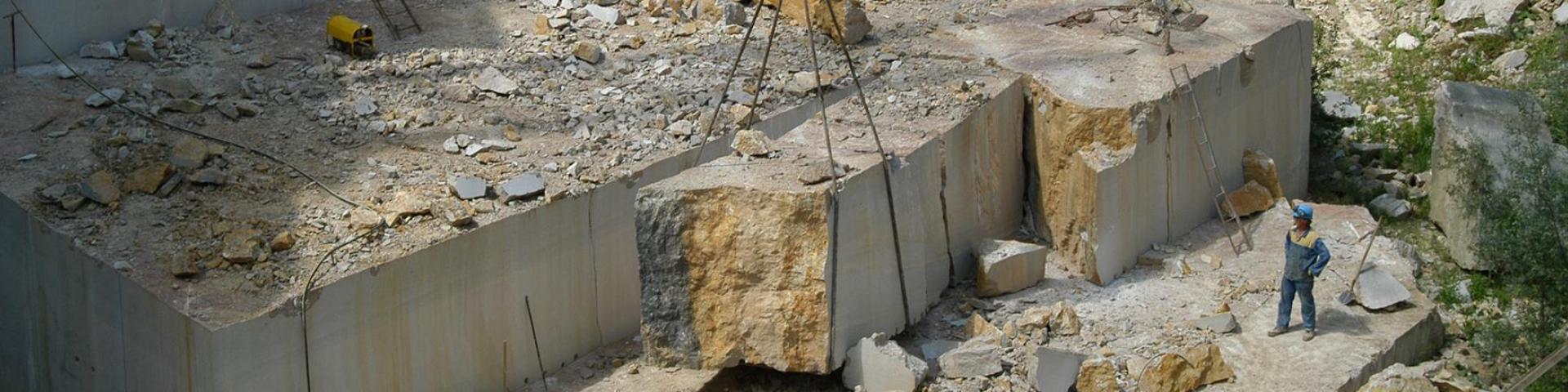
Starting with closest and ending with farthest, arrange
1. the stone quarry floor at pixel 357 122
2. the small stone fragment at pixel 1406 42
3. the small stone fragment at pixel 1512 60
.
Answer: the stone quarry floor at pixel 357 122, the small stone fragment at pixel 1512 60, the small stone fragment at pixel 1406 42

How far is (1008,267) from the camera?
450 inches

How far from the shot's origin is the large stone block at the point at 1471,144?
12.2 m

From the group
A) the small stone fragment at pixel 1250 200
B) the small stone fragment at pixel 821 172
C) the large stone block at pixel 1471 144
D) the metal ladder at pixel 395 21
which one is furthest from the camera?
the metal ladder at pixel 395 21

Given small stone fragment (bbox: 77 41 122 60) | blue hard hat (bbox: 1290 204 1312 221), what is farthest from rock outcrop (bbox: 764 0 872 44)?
small stone fragment (bbox: 77 41 122 60)

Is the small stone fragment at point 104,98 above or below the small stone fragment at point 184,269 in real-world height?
above

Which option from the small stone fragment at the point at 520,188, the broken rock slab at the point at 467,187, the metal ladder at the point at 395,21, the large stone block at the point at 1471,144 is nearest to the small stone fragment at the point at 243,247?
the broken rock slab at the point at 467,187

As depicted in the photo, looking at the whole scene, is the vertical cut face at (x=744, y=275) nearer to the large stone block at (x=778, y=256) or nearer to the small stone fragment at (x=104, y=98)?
the large stone block at (x=778, y=256)

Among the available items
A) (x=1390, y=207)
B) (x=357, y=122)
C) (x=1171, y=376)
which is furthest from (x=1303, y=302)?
(x=357, y=122)

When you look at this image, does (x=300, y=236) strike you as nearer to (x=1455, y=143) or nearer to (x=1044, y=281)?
(x=1044, y=281)

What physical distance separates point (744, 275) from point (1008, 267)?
6.12 ft

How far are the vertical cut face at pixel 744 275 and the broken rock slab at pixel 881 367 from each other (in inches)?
7.2

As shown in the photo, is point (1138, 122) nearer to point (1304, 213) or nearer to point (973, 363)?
point (1304, 213)

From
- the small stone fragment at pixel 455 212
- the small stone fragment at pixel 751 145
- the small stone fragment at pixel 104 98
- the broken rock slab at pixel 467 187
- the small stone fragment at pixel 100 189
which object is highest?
the small stone fragment at pixel 751 145

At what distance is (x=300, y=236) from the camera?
10.3m
